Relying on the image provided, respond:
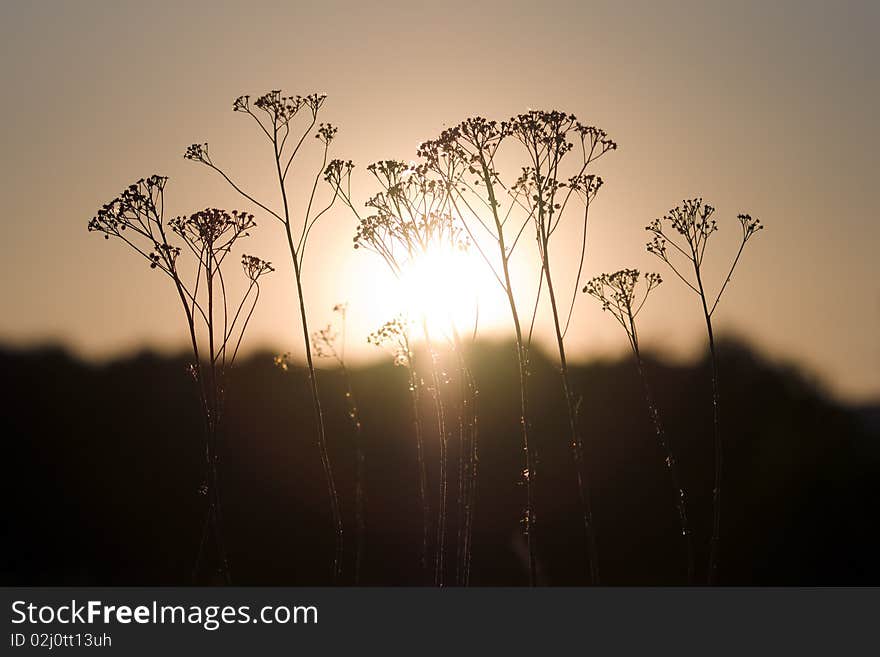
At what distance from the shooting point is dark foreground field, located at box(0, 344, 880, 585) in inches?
385

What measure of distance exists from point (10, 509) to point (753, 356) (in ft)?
37.0

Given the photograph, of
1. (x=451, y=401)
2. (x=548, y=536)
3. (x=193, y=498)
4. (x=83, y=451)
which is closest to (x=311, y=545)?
(x=193, y=498)

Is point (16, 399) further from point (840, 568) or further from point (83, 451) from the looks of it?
point (840, 568)

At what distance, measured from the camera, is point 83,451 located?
11.8 metres

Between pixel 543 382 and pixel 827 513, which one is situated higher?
pixel 543 382

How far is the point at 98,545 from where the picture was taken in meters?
10.8

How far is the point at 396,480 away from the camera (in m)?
9.94

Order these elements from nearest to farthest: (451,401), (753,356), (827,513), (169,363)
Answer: (451,401)
(827,513)
(169,363)
(753,356)

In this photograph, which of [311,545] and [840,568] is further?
[840,568]

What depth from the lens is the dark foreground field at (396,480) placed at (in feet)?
32.1

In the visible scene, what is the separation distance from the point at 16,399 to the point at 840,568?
12.0m
